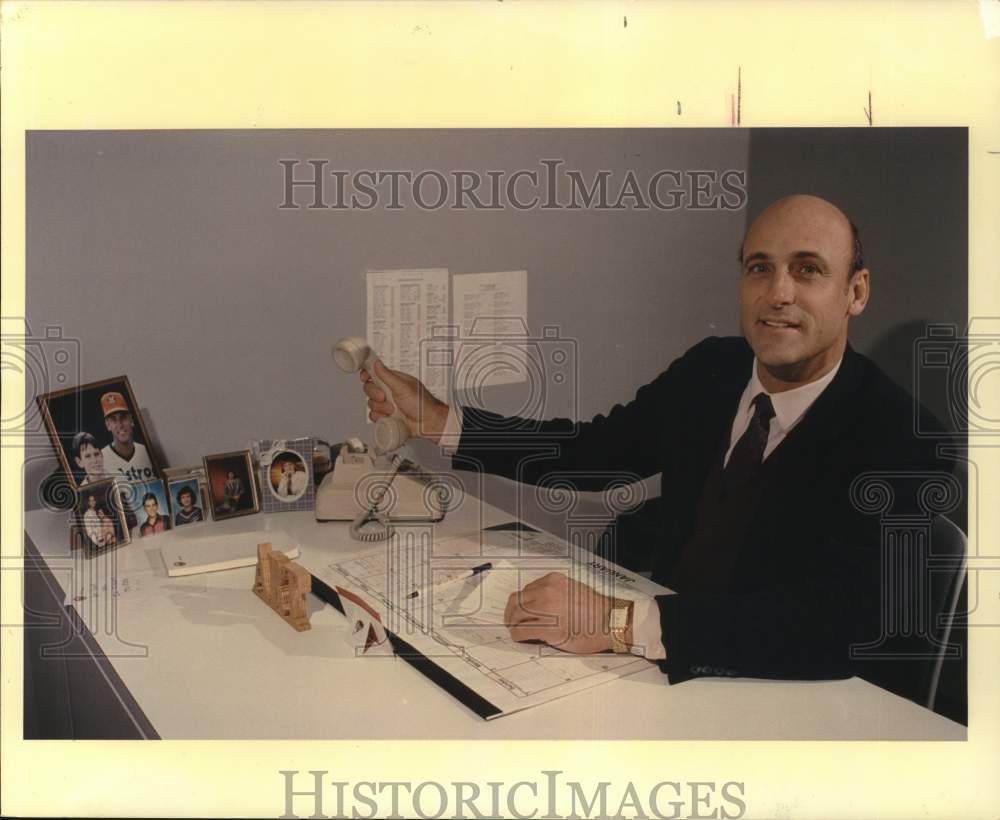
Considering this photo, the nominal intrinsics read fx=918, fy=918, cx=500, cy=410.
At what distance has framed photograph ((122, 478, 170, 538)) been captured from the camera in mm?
2111

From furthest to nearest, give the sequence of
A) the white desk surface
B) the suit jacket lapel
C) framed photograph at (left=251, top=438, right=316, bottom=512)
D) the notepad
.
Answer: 1. framed photograph at (left=251, top=438, right=316, bottom=512)
2. the notepad
3. the suit jacket lapel
4. the white desk surface

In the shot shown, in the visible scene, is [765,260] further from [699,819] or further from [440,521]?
[699,819]

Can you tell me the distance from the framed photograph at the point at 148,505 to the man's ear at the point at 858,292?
159 centimetres

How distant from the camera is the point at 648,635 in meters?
1.85

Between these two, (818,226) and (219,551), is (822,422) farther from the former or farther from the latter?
(219,551)

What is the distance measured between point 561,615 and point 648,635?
18cm

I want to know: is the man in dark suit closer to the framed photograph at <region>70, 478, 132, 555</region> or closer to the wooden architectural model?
the wooden architectural model

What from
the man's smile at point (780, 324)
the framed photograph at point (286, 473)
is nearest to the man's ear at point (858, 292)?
the man's smile at point (780, 324)

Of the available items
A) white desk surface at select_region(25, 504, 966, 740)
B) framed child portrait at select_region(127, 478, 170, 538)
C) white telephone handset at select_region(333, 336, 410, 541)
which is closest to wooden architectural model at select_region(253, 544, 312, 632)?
white desk surface at select_region(25, 504, 966, 740)

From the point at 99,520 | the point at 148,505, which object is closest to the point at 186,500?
the point at 148,505

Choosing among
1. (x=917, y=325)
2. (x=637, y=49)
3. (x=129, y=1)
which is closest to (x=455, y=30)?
(x=637, y=49)

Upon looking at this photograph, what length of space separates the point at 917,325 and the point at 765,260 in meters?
0.37

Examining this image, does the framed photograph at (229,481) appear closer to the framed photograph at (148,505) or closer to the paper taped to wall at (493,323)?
the framed photograph at (148,505)

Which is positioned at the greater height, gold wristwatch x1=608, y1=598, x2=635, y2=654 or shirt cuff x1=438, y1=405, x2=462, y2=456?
shirt cuff x1=438, y1=405, x2=462, y2=456
